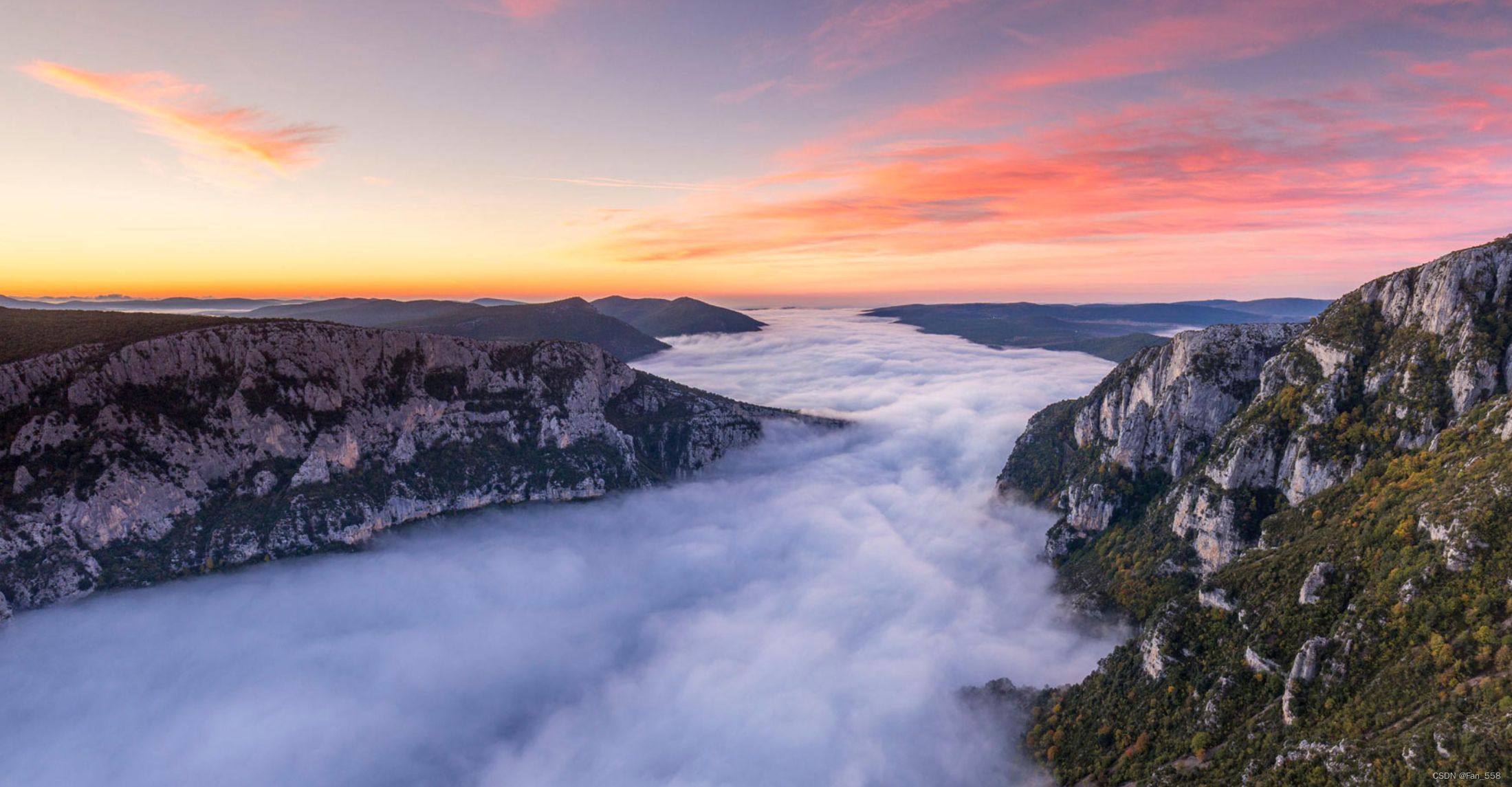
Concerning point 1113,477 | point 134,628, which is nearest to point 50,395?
point 134,628

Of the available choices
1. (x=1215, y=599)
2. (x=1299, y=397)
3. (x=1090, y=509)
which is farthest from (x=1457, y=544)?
(x=1090, y=509)

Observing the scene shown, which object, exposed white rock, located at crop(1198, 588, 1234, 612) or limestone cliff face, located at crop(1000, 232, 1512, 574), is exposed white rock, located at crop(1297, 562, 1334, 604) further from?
limestone cliff face, located at crop(1000, 232, 1512, 574)

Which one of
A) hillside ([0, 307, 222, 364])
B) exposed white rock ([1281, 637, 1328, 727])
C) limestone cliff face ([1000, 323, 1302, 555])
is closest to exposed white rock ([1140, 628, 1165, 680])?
exposed white rock ([1281, 637, 1328, 727])

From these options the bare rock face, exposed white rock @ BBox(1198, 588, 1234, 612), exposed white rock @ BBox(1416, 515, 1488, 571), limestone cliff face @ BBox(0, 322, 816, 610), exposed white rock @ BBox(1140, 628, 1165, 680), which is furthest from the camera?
limestone cliff face @ BBox(0, 322, 816, 610)

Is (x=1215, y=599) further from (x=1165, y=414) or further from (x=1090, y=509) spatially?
(x=1090, y=509)

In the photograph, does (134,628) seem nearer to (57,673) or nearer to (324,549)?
(57,673)

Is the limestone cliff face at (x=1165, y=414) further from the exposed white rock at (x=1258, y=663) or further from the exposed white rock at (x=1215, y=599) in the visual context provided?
the exposed white rock at (x=1258, y=663)
